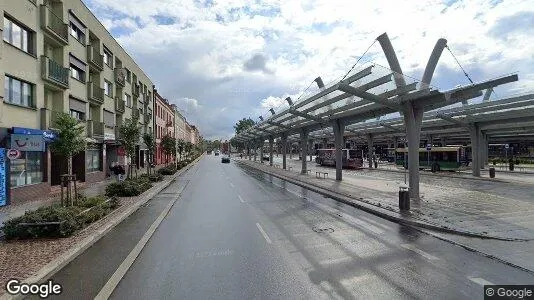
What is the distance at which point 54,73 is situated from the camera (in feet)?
69.7

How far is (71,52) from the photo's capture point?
24422 millimetres

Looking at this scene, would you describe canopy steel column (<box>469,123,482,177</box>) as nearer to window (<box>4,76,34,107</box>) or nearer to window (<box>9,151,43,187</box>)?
window (<box>9,151,43,187</box>)

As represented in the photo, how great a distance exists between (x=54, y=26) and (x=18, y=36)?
3222 mm

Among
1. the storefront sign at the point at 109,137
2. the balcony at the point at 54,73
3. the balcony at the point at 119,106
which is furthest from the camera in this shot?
the balcony at the point at 119,106

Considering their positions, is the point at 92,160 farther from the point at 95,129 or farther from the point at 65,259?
the point at 65,259

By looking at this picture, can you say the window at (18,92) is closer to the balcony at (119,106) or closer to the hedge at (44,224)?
the hedge at (44,224)

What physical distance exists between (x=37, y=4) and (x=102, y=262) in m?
17.5

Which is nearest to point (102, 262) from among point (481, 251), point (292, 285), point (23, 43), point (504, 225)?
Result: point (292, 285)

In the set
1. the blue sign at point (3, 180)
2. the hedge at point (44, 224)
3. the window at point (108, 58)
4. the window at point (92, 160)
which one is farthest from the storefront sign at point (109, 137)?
the hedge at point (44, 224)

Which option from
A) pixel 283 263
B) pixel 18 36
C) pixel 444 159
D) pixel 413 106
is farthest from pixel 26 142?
pixel 444 159

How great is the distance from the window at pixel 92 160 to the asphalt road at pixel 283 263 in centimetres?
1767

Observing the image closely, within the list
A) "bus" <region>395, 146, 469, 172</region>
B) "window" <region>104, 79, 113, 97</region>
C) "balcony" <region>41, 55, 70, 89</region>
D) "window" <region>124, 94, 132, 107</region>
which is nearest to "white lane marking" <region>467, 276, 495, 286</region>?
"balcony" <region>41, 55, 70, 89</region>

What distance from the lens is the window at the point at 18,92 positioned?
17.3m

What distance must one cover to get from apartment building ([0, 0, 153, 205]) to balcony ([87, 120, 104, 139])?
74 mm
